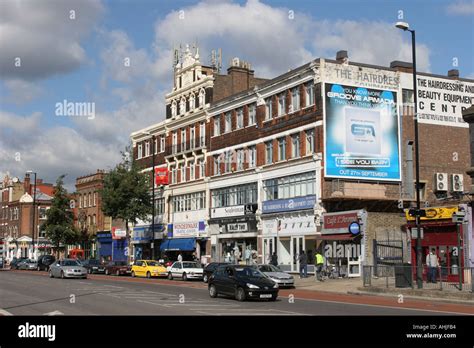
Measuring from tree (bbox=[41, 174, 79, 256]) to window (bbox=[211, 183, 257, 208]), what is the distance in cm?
2666

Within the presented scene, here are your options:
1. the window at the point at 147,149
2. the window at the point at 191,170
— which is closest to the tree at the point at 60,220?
the window at the point at 147,149

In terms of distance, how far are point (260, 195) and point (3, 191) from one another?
73.8 meters

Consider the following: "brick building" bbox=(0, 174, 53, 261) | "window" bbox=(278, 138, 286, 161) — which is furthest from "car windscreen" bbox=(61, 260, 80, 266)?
"brick building" bbox=(0, 174, 53, 261)

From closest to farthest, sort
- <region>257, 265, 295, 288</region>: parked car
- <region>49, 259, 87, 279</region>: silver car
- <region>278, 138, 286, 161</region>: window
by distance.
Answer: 1. <region>257, 265, 295, 288</region>: parked car
2. <region>49, 259, 87, 279</region>: silver car
3. <region>278, 138, 286, 161</region>: window

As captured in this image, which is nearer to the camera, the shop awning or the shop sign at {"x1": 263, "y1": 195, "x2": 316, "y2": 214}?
the shop awning

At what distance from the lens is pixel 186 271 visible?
43.0m

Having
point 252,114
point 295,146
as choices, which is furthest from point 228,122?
point 295,146

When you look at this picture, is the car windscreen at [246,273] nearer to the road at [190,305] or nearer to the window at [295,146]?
the road at [190,305]

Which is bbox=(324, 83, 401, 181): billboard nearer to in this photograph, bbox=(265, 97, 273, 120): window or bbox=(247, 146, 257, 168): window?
bbox=(265, 97, 273, 120): window

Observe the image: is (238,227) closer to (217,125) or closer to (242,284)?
(217,125)

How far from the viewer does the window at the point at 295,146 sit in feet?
153

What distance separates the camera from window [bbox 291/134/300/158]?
4678 centimetres
